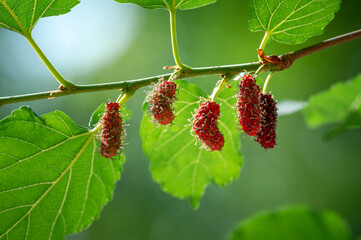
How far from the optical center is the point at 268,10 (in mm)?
1341

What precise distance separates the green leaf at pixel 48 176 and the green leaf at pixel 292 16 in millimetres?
747

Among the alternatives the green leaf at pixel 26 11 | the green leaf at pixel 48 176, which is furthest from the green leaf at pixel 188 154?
the green leaf at pixel 26 11

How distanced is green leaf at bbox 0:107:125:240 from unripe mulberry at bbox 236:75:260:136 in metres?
0.60

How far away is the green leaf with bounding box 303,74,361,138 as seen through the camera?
7.31ft

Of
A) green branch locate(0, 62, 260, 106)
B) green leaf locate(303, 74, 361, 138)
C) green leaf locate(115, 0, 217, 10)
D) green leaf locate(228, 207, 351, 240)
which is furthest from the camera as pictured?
green leaf locate(303, 74, 361, 138)

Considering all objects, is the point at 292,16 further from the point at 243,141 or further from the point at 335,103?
the point at 243,141

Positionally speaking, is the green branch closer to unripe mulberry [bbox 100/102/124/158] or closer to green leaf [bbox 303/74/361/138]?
unripe mulberry [bbox 100/102/124/158]

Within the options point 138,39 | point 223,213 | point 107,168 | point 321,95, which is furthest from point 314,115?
point 223,213

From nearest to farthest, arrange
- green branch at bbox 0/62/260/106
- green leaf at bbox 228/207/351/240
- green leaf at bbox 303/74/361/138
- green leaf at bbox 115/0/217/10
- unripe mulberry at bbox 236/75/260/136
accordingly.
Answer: unripe mulberry at bbox 236/75/260/136 < green branch at bbox 0/62/260/106 < green leaf at bbox 115/0/217/10 < green leaf at bbox 228/207/351/240 < green leaf at bbox 303/74/361/138

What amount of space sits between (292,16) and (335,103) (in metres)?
1.15

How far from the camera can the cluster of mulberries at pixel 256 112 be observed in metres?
1.06

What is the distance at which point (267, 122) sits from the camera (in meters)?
1.12

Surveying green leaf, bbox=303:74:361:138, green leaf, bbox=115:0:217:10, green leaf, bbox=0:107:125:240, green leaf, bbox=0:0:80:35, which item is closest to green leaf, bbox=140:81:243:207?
green leaf, bbox=0:107:125:240

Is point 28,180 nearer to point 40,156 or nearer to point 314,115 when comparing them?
point 40,156
